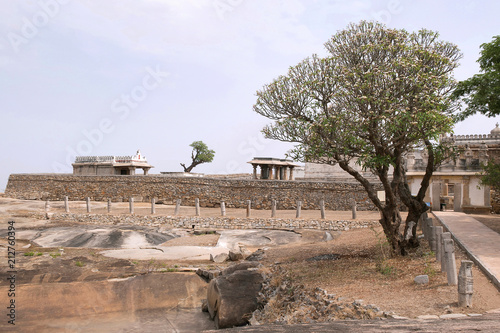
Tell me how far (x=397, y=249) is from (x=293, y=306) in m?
4.05

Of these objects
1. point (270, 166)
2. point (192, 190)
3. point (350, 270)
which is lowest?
point (350, 270)

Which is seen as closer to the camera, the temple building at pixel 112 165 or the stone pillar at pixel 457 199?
the stone pillar at pixel 457 199

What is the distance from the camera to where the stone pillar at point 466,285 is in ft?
22.7

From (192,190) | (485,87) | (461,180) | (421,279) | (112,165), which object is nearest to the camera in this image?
(421,279)

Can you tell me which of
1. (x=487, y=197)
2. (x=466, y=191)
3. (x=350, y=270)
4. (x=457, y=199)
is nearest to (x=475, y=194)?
(x=466, y=191)

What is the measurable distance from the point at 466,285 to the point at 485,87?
34.2 feet

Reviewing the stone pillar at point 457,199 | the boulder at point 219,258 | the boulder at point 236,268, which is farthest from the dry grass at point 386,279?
the stone pillar at point 457,199

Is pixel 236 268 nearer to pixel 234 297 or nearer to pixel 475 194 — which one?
pixel 234 297

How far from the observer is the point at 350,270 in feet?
35.9

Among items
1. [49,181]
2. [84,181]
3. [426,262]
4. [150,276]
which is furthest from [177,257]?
[49,181]

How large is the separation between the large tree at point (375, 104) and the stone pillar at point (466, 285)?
3.58 metres

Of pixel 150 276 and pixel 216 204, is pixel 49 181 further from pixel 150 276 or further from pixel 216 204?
pixel 150 276

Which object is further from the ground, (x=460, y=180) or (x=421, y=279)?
(x=460, y=180)

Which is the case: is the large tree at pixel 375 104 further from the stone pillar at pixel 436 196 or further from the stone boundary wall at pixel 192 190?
the stone boundary wall at pixel 192 190
